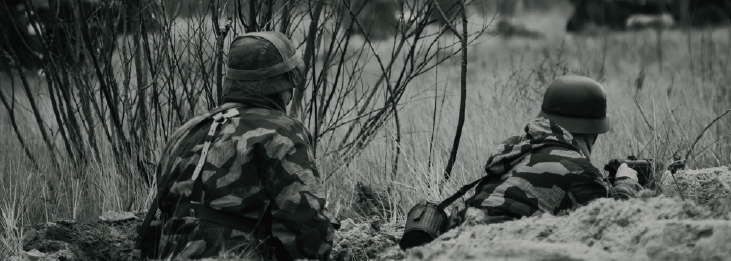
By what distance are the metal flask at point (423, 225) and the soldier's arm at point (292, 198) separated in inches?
13.6

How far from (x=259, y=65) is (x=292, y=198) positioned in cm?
55

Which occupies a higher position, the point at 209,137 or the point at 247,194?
the point at 209,137

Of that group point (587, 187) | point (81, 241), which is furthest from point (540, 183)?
point (81, 241)

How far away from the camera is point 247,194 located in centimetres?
319

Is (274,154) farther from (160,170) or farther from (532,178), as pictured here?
(532,178)

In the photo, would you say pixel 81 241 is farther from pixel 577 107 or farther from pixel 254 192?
pixel 577 107

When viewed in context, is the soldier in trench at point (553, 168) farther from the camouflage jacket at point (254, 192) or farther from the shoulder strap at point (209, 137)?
the shoulder strap at point (209, 137)

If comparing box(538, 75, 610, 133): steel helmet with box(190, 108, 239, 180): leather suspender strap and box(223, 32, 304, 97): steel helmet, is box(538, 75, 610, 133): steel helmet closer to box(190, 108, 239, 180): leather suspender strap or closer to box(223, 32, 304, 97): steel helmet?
box(223, 32, 304, 97): steel helmet

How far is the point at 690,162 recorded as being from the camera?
5.34m

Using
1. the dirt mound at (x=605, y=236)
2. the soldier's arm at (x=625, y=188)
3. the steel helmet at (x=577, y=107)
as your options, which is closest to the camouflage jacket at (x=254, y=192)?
the dirt mound at (x=605, y=236)

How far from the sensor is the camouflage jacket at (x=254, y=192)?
317cm

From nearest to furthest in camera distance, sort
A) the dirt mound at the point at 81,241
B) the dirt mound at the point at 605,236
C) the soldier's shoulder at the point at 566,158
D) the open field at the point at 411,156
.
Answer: the dirt mound at the point at 605,236, the soldier's shoulder at the point at 566,158, the dirt mound at the point at 81,241, the open field at the point at 411,156

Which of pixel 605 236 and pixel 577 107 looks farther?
pixel 577 107

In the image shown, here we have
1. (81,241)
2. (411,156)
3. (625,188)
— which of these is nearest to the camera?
(625,188)
